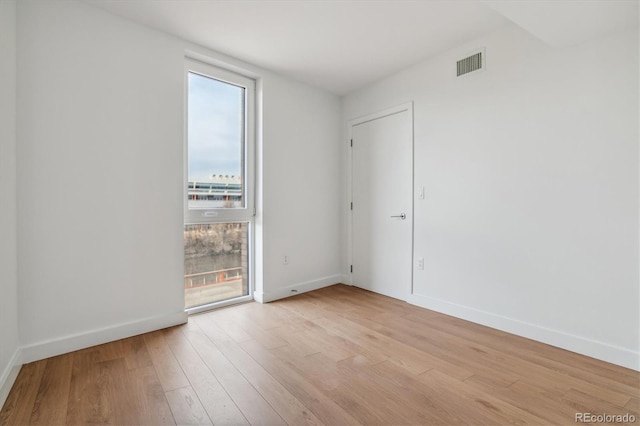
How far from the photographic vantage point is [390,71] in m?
3.53

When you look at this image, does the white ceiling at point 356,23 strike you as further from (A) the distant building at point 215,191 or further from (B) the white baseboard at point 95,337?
(B) the white baseboard at point 95,337

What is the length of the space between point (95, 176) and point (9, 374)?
1.38 metres

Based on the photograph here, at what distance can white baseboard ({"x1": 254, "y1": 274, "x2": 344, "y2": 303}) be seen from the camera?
3.55 metres

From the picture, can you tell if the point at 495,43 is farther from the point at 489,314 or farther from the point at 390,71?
the point at 489,314

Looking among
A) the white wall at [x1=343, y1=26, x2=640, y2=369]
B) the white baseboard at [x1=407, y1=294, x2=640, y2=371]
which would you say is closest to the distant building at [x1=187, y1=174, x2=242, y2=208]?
the white wall at [x1=343, y1=26, x2=640, y2=369]

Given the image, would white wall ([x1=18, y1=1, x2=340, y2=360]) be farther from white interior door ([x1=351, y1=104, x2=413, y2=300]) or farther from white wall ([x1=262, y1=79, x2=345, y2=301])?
white interior door ([x1=351, y1=104, x2=413, y2=300])

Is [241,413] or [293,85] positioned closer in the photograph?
[241,413]

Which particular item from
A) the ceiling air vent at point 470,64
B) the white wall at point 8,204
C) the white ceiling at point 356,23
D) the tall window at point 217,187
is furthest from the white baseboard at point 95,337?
the ceiling air vent at point 470,64

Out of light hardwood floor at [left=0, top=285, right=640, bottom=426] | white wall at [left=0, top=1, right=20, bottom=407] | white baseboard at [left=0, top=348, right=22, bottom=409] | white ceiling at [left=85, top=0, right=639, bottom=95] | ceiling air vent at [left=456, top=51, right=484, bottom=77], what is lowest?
light hardwood floor at [left=0, top=285, right=640, bottom=426]

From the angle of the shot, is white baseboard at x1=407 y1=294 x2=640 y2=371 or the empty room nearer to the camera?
the empty room

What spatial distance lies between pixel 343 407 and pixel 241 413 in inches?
21.5

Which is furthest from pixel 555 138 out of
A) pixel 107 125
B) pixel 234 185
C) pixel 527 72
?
pixel 107 125

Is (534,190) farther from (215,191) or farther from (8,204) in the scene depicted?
(8,204)

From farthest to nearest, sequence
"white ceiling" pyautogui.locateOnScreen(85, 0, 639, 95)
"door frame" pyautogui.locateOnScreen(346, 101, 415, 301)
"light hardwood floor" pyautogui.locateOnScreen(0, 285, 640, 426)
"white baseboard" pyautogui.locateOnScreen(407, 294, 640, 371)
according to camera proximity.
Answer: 1. "door frame" pyautogui.locateOnScreen(346, 101, 415, 301)
2. "white baseboard" pyautogui.locateOnScreen(407, 294, 640, 371)
3. "white ceiling" pyautogui.locateOnScreen(85, 0, 639, 95)
4. "light hardwood floor" pyautogui.locateOnScreen(0, 285, 640, 426)
